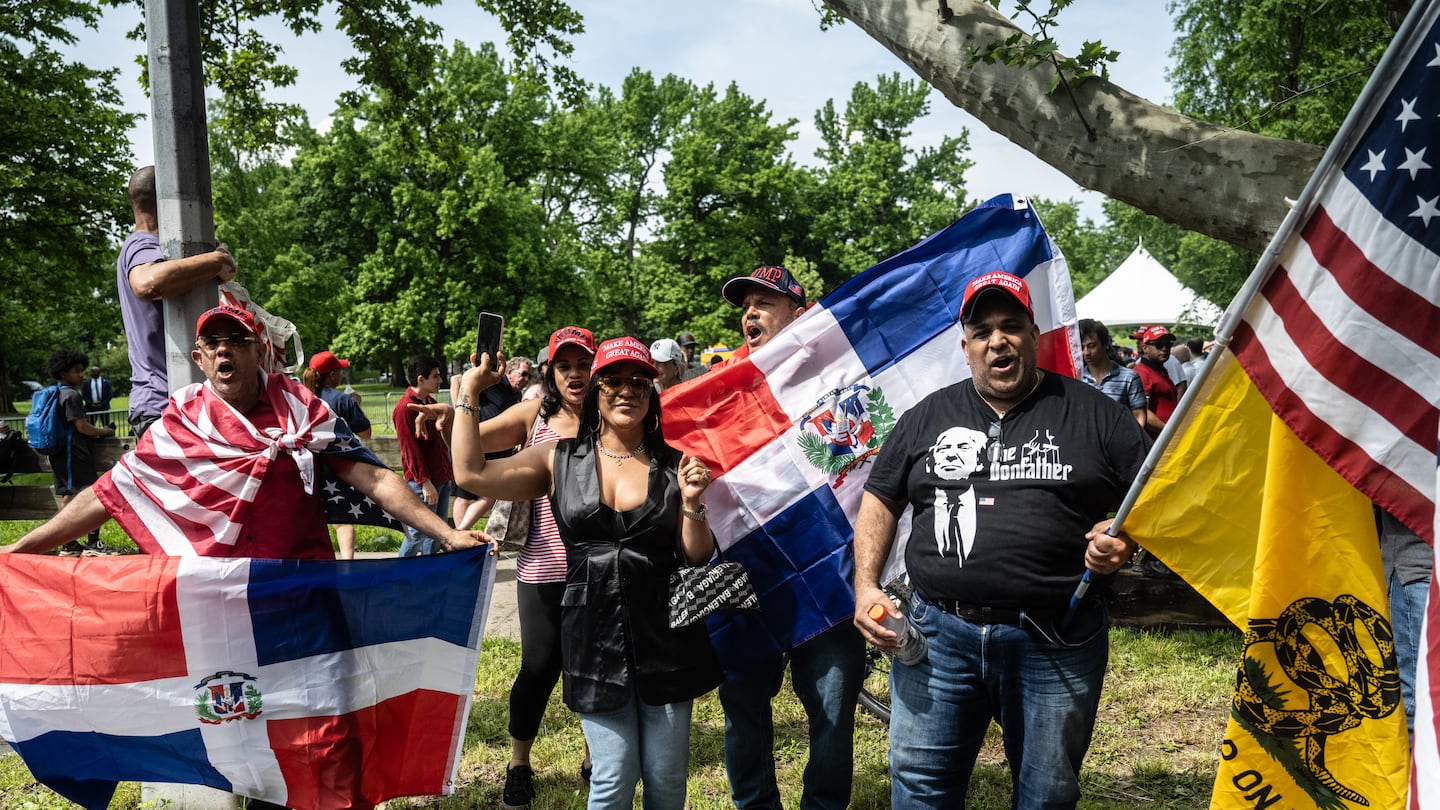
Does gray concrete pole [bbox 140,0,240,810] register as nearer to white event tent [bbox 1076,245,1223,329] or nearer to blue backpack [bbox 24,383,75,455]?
blue backpack [bbox 24,383,75,455]

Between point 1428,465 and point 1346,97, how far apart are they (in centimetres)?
2026

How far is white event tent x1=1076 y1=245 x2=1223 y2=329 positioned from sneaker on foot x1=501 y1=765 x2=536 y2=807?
2410 cm

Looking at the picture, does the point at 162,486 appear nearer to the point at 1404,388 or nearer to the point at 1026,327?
the point at 1026,327

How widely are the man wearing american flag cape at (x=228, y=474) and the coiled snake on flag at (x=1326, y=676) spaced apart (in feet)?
8.77

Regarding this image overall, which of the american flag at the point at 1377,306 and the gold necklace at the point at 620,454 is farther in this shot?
the gold necklace at the point at 620,454

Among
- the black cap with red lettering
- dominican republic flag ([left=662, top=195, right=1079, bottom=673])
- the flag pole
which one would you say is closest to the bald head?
dominican republic flag ([left=662, top=195, right=1079, bottom=673])

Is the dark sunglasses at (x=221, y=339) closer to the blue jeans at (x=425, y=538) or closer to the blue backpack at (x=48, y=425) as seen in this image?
the blue jeans at (x=425, y=538)

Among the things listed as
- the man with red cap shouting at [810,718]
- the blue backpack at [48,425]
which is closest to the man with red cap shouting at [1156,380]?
the man with red cap shouting at [810,718]

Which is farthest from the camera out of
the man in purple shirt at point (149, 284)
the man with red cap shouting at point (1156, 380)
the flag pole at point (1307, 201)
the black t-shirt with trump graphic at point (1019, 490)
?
the man with red cap shouting at point (1156, 380)

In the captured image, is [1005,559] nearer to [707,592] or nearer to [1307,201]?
[707,592]

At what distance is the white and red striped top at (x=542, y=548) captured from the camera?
3.99 meters

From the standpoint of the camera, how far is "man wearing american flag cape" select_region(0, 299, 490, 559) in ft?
11.0

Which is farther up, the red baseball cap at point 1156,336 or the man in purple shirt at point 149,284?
the red baseball cap at point 1156,336

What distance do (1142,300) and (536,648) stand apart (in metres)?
26.0
